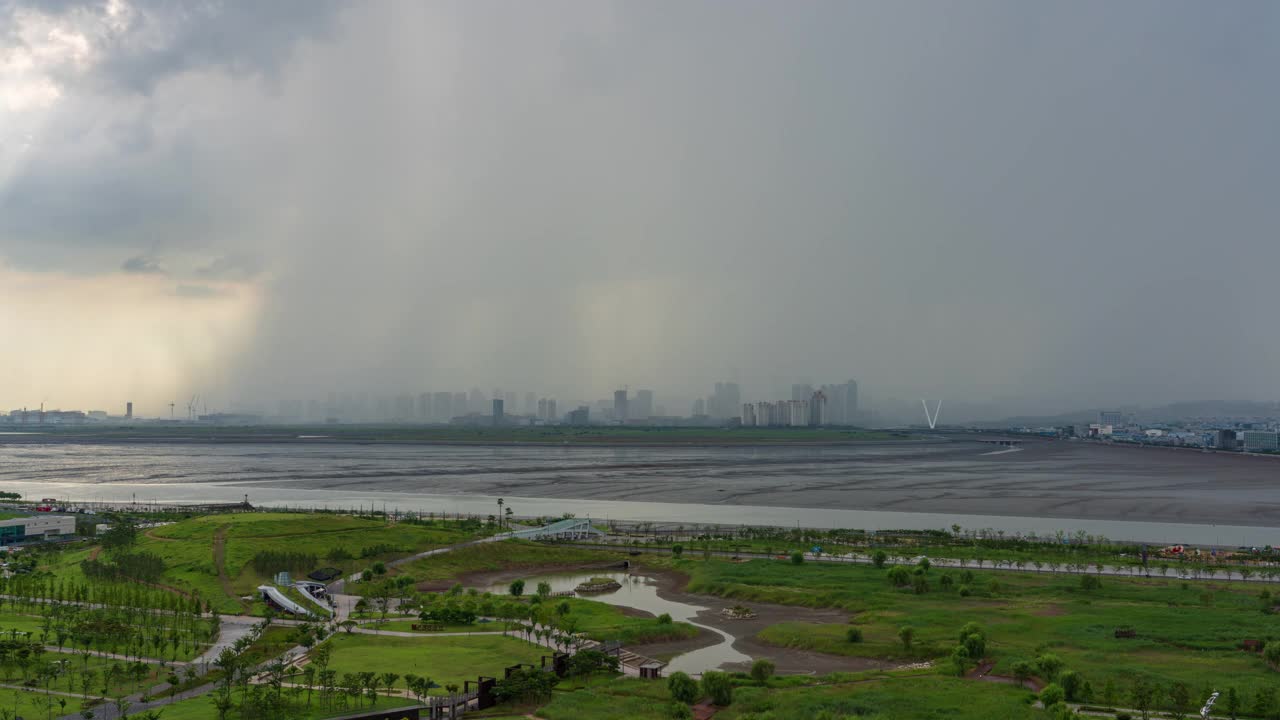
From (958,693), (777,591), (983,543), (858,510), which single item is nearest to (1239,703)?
(958,693)

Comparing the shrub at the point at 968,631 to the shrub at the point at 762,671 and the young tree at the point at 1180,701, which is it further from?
the shrub at the point at 762,671

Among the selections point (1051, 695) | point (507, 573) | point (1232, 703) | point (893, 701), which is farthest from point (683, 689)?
point (507, 573)

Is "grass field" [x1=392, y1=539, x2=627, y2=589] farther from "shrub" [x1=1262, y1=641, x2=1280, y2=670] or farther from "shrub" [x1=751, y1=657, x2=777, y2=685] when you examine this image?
"shrub" [x1=1262, y1=641, x2=1280, y2=670]

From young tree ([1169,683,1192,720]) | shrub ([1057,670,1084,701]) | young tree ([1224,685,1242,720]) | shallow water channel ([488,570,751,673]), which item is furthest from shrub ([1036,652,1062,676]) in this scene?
shallow water channel ([488,570,751,673])

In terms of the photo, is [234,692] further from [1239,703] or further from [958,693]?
[1239,703]

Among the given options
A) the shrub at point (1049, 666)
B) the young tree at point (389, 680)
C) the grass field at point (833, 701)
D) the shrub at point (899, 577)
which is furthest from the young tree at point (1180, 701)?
the young tree at point (389, 680)
